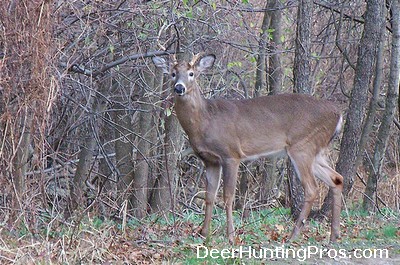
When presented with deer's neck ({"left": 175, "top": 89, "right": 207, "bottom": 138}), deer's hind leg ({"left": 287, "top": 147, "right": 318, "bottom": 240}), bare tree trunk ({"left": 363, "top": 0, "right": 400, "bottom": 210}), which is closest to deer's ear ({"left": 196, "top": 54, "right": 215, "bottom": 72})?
deer's neck ({"left": 175, "top": 89, "right": 207, "bottom": 138})

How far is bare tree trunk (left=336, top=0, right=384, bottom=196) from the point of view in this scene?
10953 mm

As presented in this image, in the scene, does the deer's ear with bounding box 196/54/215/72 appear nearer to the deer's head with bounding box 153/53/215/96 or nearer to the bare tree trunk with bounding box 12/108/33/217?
the deer's head with bounding box 153/53/215/96

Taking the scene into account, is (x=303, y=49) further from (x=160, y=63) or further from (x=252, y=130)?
(x=160, y=63)

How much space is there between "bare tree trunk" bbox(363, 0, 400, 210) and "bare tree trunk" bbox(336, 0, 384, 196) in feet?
2.06

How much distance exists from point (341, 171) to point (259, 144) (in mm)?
2101

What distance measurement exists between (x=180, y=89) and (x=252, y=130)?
1.14m

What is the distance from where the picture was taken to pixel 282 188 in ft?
49.2

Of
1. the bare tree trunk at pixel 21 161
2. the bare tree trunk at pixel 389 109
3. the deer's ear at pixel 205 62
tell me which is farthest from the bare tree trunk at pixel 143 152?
the bare tree trunk at pixel 21 161

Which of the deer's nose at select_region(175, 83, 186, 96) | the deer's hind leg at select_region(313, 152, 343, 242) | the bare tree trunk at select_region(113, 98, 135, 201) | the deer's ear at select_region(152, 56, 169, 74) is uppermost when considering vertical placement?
the deer's ear at select_region(152, 56, 169, 74)

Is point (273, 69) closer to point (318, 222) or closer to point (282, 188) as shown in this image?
point (282, 188)

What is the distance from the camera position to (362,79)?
36.1 ft

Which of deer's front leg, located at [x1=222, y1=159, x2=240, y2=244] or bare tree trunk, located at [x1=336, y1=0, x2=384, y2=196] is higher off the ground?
bare tree trunk, located at [x1=336, y1=0, x2=384, y2=196]

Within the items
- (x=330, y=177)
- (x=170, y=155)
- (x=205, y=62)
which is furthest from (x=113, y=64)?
(x=330, y=177)

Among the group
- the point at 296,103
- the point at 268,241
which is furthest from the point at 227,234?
the point at 296,103
